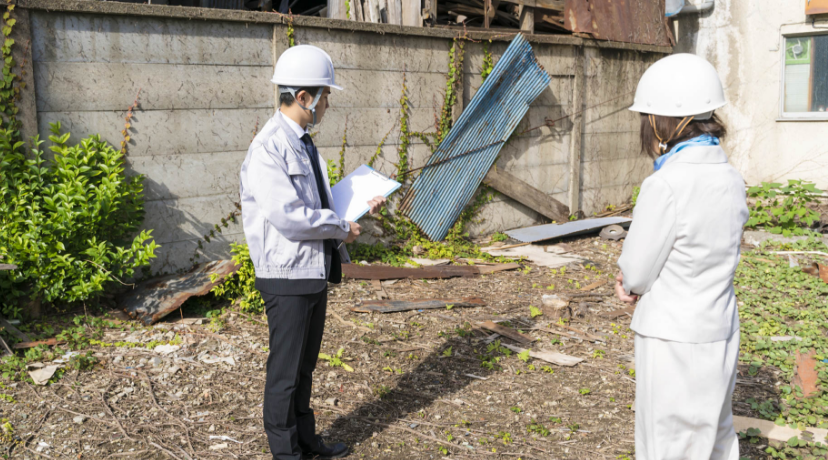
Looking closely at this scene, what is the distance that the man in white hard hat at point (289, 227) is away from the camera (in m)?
2.90

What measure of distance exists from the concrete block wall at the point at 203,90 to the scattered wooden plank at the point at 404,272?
1.24 metres

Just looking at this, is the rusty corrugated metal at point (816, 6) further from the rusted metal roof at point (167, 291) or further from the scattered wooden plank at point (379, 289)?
the rusted metal roof at point (167, 291)

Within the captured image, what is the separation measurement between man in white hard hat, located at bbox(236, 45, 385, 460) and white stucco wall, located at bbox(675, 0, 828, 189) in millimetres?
9880

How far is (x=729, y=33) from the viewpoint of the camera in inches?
438

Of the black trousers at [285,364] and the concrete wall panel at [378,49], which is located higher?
the concrete wall panel at [378,49]

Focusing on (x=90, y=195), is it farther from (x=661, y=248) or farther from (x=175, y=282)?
(x=661, y=248)

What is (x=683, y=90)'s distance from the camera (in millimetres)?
2293

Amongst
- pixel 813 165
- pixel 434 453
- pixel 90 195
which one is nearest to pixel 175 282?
pixel 90 195

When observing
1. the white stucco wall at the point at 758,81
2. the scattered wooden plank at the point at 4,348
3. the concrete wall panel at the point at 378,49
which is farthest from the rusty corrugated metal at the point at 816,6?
the scattered wooden plank at the point at 4,348

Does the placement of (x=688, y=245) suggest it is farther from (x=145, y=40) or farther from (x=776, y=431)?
(x=145, y=40)

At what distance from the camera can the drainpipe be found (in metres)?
11.1

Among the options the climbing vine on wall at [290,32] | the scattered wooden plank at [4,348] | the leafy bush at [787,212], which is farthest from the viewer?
the leafy bush at [787,212]

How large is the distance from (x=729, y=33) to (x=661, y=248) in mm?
10587

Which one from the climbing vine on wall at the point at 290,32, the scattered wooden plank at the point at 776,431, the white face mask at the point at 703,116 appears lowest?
the scattered wooden plank at the point at 776,431
